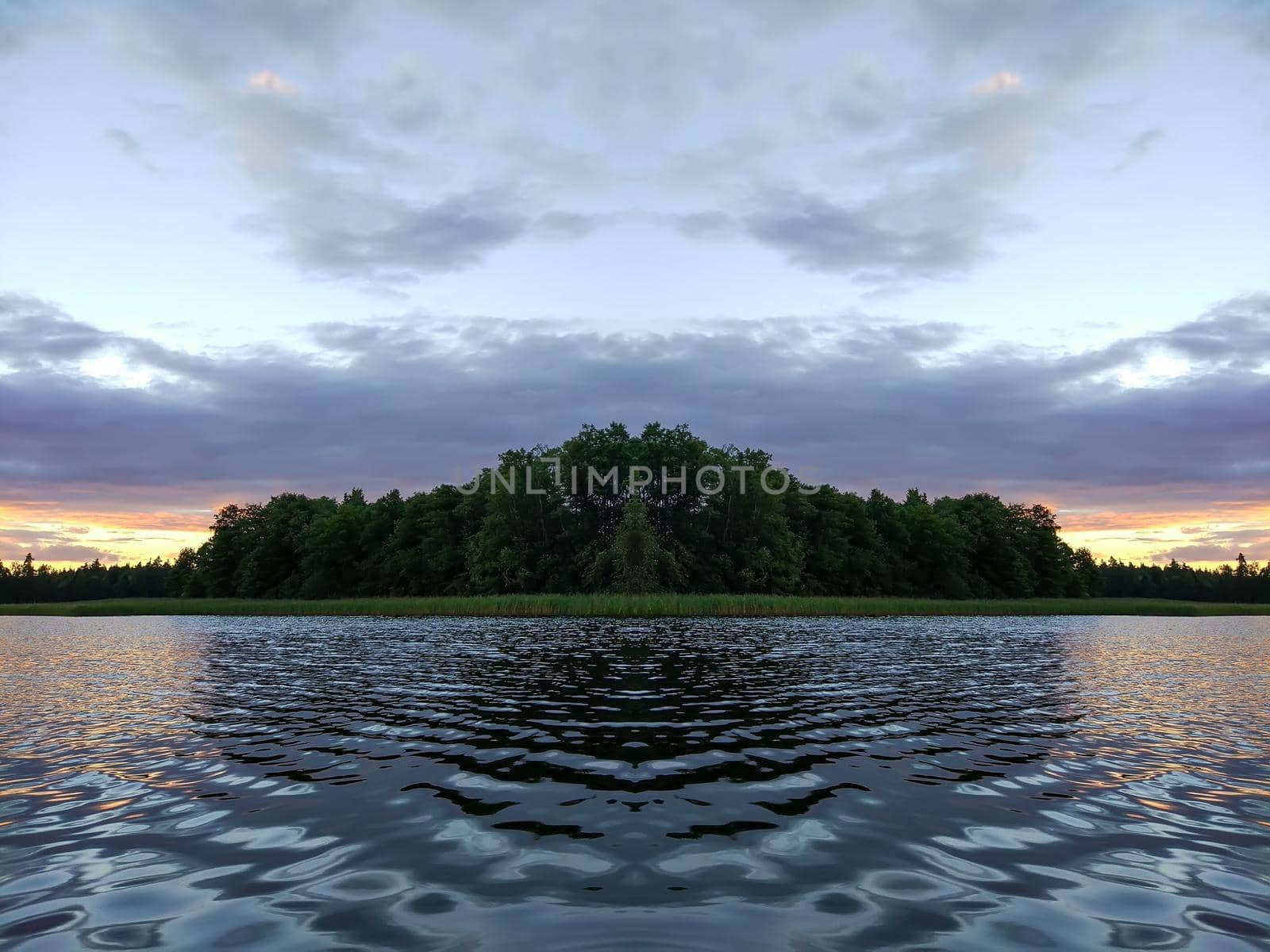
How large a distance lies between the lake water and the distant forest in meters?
58.6

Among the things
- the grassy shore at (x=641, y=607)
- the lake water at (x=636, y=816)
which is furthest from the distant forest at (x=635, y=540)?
the lake water at (x=636, y=816)

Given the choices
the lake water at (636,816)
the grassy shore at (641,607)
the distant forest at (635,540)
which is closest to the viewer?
the lake water at (636,816)

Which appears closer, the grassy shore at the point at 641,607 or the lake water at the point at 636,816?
the lake water at the point at 636,816

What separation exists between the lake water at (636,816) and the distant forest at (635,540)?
192ft

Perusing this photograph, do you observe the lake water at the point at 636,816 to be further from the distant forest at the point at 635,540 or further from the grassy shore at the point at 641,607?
the distant forest at the point at 635,540

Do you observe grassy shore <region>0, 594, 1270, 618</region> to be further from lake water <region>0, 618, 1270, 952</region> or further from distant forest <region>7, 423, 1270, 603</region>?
lake water <region>0, 618, 1270, 952</region>

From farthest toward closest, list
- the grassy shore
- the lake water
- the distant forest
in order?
the distant forest < the grassy shore < the lake water

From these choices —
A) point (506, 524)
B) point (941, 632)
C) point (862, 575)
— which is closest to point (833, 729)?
point (941, 632)

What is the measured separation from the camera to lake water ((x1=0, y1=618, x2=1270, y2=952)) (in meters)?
5.78

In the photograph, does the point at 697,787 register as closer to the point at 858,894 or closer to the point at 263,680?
the point at 858,894

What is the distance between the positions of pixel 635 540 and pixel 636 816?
219ft

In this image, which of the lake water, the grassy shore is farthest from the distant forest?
the lake water

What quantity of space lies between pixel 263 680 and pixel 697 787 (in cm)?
1790

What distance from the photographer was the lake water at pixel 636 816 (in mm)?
5781
